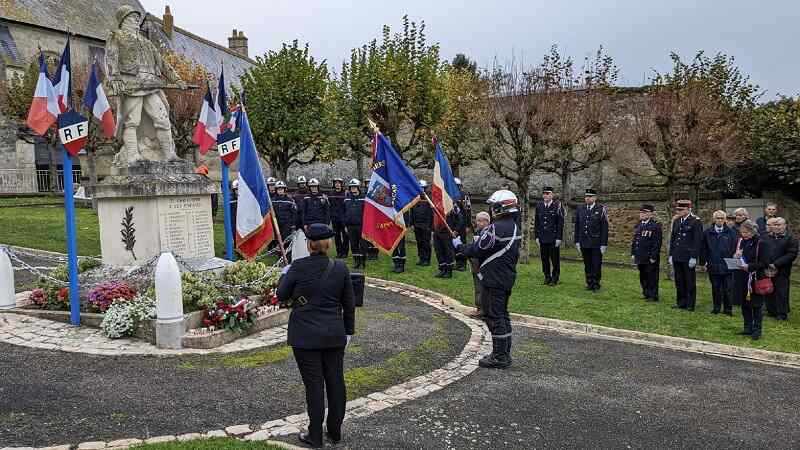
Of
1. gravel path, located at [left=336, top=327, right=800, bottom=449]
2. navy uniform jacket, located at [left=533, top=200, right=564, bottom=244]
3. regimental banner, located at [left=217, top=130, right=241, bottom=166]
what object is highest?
regimental banner, located at [left=217, top=130, right=241, bottom=166]

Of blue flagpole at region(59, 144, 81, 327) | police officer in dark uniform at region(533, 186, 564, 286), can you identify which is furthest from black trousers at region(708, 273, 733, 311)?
blue flagpole at region(59, 144, 81, 327)

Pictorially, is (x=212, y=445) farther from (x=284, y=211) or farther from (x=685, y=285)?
(x=284, y=211)

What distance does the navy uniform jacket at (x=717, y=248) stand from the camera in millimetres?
10562

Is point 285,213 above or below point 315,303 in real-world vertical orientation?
above

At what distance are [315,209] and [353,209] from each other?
1074 mm

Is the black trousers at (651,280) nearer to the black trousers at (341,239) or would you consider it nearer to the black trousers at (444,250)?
the black trousers at (444,250)

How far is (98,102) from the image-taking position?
29.3ft

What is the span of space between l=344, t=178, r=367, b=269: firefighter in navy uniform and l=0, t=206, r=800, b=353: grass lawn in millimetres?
371

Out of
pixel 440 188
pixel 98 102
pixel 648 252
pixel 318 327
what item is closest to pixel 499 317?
pixel 318 327

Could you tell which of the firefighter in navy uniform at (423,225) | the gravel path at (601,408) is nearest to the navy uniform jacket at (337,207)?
the firefighter in navy uniform at (423,225)

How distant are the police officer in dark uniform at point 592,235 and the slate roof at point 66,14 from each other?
29.0m

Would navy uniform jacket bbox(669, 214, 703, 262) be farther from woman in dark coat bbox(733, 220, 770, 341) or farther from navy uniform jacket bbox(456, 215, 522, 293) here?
navy uniform jacket bbox(456, 215, 522, 293)

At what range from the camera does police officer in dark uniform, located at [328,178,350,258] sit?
50.0 ft

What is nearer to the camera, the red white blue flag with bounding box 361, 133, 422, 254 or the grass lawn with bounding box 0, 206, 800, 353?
the red white blue flag with bounding box 361, 133, 422, 254
